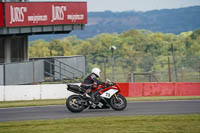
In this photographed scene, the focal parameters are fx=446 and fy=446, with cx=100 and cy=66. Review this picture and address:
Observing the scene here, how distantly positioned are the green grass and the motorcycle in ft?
5.73

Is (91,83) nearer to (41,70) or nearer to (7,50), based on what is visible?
(41,70)

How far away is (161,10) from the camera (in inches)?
7618

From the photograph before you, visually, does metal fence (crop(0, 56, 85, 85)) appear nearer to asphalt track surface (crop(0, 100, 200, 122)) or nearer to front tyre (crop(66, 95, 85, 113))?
asphalt track surface (crop(0, 100, 200, 122))

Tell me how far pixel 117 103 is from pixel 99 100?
0.65 metres

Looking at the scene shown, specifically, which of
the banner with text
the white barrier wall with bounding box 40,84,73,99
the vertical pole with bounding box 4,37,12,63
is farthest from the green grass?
the vertical pole with bounding box 4,37,12,63

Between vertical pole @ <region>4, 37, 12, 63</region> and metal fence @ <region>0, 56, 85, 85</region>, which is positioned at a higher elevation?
vertical pole @ <region>4, 37, 12, 63</region>

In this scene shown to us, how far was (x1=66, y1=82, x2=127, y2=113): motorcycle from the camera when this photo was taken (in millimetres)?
15707

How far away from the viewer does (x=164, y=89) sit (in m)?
24.3

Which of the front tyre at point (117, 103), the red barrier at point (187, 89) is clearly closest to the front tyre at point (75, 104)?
the front tyre at point (117, 103)

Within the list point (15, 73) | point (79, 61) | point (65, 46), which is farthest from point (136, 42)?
point (15, 73)

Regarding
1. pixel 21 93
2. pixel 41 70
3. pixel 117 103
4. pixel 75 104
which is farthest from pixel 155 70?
pixel 75 104

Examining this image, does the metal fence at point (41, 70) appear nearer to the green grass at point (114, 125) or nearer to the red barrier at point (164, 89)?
the red barrier at point (164, 89)

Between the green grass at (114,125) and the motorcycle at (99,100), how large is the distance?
5.73 ft

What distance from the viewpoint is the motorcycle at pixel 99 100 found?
51.5 feet
